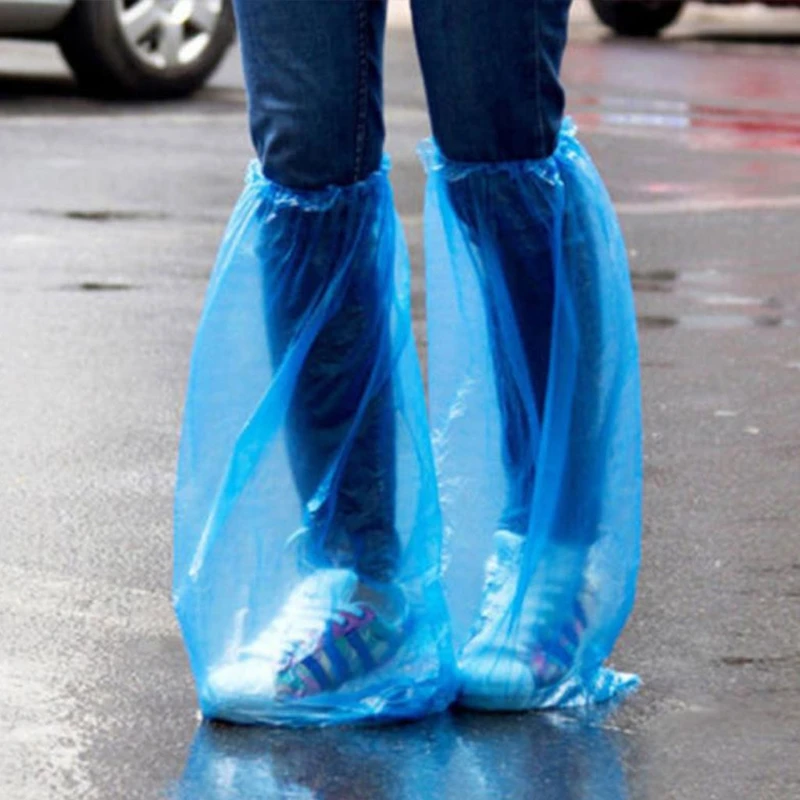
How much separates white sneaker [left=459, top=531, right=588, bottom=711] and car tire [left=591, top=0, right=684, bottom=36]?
13705 mm

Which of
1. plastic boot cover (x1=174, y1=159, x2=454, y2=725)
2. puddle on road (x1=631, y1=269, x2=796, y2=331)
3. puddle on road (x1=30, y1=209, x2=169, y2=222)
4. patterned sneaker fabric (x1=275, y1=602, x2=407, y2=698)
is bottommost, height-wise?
puddle on road (x1=30, y1=209, x2=169, y2=222)

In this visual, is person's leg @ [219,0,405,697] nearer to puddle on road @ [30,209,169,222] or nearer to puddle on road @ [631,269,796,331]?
puddle on road @ [631,269,796,331]

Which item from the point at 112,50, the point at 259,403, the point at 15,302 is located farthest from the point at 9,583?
Answer: the point at 112,50

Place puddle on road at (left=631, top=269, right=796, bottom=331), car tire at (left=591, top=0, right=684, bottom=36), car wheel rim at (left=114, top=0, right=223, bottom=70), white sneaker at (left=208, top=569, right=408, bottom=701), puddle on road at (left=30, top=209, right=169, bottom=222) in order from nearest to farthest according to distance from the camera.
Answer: white sneaker at (left=208, top=569, right=408, bottom=701) < puddle on road at (left=631, top=269, right=796, bottom=331) < puddle on road at (left=30, top=209, right=169, bottom=222) < car wheel rim at (left=114, top=0, right=223, bottom=70) < car tire at (left=591, top=0, right=684, bottom=36)

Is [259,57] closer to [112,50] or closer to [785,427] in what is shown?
[785,427]

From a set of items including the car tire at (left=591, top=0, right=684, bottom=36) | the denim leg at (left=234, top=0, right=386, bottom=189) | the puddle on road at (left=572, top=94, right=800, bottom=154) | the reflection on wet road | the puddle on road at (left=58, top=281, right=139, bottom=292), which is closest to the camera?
the reflection on wet road

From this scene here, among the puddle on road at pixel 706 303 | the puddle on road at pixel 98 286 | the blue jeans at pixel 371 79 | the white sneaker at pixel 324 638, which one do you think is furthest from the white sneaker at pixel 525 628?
the puddle on road at pixel 98 286

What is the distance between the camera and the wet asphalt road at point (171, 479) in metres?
2.92

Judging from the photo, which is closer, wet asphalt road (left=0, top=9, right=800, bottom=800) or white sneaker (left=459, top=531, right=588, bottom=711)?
wet asphalt road (left=0, top=9, right=800, bottom=800)

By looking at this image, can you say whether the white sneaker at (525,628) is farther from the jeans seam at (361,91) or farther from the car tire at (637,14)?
the car tire at (637,14)

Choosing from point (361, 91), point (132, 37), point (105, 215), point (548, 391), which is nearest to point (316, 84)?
point (361, 91)

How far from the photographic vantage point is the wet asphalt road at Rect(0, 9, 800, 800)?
2.92m

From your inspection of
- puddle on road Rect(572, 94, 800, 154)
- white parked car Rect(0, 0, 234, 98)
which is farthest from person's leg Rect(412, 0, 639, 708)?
white parked car Rect(0, 0, 234, 98)

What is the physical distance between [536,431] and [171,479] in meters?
1.41
